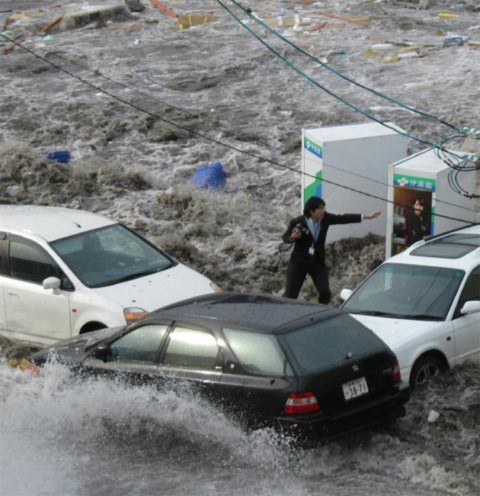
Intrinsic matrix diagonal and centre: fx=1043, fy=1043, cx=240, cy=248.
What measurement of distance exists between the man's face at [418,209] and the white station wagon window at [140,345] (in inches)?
219

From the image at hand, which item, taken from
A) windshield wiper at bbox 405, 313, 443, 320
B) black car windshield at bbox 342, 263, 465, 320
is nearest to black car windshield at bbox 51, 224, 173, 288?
black car windshield at bbox 342, 263, 465, 320

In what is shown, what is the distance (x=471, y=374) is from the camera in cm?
1036

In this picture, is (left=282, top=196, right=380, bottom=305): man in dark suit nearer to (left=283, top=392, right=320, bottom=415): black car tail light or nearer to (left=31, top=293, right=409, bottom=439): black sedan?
Result: (left=31, top=293, right=409, bottom=439): black sedan

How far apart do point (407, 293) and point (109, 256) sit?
11.7ft

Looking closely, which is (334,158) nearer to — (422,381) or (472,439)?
(422,381)

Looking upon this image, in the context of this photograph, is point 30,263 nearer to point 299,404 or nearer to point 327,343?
point 327,343

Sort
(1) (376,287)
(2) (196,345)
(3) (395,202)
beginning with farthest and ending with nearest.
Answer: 1. (3) (395,202)
2. (1) (376,287)
3. (2) (196,345)

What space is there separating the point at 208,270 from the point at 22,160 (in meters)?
6.42

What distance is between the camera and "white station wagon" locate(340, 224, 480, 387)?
10266 mm

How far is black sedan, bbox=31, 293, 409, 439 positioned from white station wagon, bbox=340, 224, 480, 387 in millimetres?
1249

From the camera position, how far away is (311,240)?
1255 cm

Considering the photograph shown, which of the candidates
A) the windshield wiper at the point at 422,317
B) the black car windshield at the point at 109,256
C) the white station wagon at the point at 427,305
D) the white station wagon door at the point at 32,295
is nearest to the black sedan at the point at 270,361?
the white station wagon at the point at 427,305

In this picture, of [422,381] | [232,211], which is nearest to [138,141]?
[232,211]

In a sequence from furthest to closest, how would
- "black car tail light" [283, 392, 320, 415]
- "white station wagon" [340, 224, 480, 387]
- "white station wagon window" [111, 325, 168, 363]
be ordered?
"white station wagon" [340, 224, 480, 387]
"white station wagon window" [111, 325, 168, 363]
"black car tail light" [283, 392, 320, 415]
